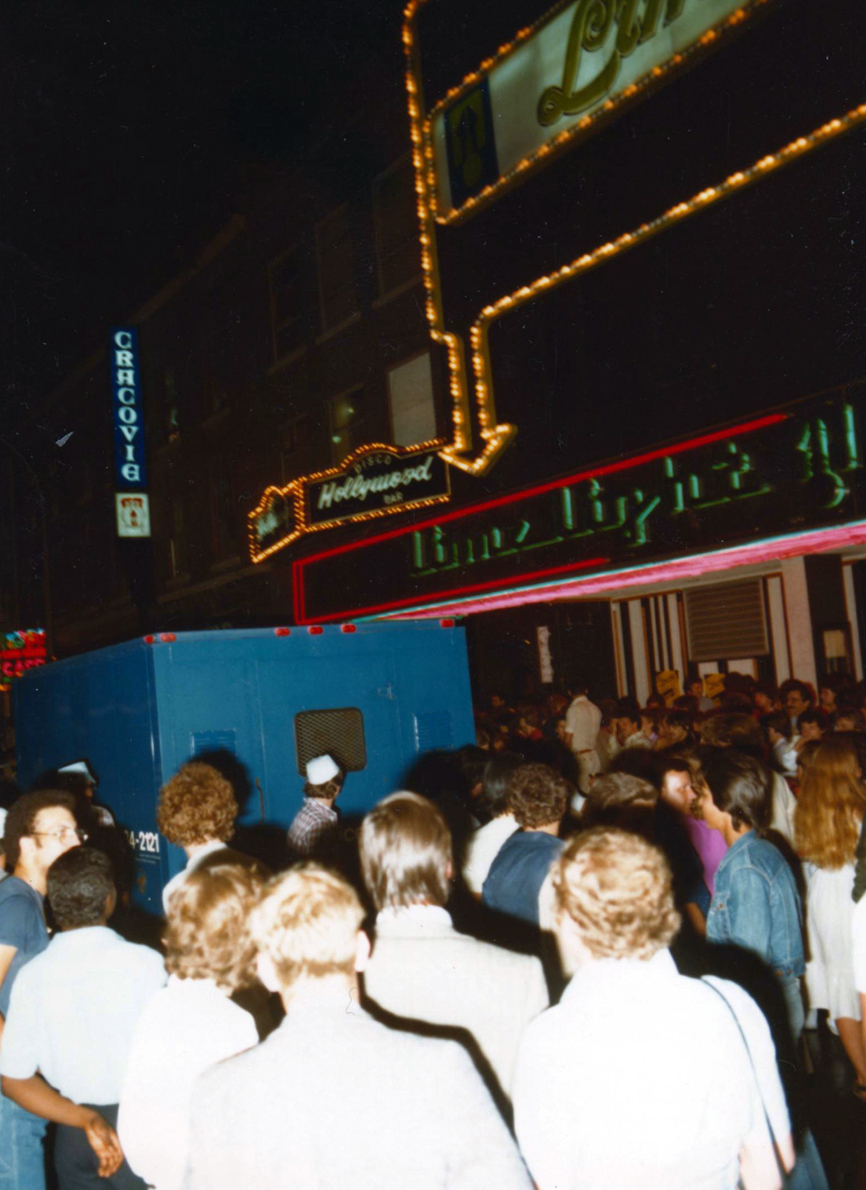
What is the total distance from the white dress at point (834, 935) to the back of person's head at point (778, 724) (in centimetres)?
461

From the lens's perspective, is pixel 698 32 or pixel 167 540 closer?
pixel 698 32

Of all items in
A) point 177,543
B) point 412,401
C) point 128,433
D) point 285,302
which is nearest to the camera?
point 412,401

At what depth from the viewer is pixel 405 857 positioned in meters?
3.11

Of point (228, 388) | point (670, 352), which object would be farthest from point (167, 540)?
point (670, 352)

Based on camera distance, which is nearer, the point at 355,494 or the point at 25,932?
the point at 25,932

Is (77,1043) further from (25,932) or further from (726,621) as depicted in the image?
(726,621)

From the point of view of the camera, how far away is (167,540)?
2556 cm

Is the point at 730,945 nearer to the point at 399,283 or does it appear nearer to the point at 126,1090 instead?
the point at 126,1090

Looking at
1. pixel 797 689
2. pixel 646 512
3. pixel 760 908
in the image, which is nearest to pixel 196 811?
pixel 760 908

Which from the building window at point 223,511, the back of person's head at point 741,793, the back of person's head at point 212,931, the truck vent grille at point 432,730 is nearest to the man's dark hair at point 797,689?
the truck vent grille at point 432,730

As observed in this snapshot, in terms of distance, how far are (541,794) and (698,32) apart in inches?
353

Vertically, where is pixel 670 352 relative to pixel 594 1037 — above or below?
above

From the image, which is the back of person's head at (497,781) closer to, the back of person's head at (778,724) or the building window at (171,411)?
the back of person's head at (778,724)

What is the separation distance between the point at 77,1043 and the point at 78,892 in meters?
0.51
